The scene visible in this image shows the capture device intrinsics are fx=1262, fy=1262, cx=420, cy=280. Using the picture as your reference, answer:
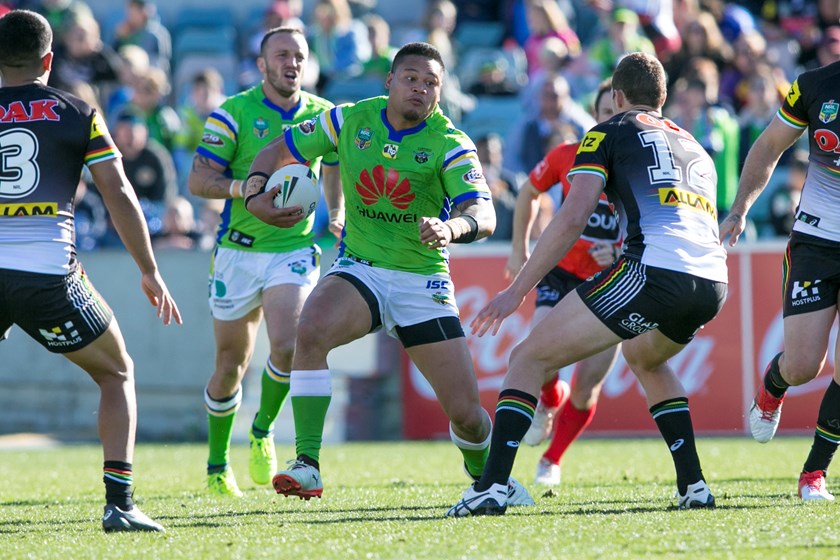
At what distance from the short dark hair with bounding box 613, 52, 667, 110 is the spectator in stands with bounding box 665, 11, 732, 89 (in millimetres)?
9198

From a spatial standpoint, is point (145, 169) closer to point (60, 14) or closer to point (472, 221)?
point (60, 14)

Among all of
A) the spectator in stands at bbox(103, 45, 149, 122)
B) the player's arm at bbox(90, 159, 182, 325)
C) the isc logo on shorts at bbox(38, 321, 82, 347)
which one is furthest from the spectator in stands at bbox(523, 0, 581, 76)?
the isc logo on shorts at bbox(38, 321, 82, 347)

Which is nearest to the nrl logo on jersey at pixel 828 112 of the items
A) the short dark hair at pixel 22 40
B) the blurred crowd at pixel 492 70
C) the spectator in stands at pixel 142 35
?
the short dark hair at pixel 22 40

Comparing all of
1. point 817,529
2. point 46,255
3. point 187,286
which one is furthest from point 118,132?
point 817,529

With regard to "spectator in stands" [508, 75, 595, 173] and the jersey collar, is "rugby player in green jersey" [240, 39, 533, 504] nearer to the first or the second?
the jersey collar

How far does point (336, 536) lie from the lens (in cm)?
571

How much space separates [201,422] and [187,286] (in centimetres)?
145

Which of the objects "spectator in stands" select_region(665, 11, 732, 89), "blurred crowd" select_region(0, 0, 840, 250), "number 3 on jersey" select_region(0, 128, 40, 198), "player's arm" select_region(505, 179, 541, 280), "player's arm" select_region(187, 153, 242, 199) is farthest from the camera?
"spectator in stands" select_region(665, 11, 732, 89)

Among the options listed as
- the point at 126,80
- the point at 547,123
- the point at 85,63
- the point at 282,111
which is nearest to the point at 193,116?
the point at 126,80

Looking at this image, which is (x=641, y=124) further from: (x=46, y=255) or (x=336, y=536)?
(x=46, y=255)

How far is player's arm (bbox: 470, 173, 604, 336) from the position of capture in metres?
6.00

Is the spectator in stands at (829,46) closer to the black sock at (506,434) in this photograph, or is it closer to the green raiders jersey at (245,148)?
the green raiders jersey at (245,148)

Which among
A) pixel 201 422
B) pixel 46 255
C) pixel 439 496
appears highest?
pixel 46 255

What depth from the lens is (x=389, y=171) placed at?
682 centimetres
